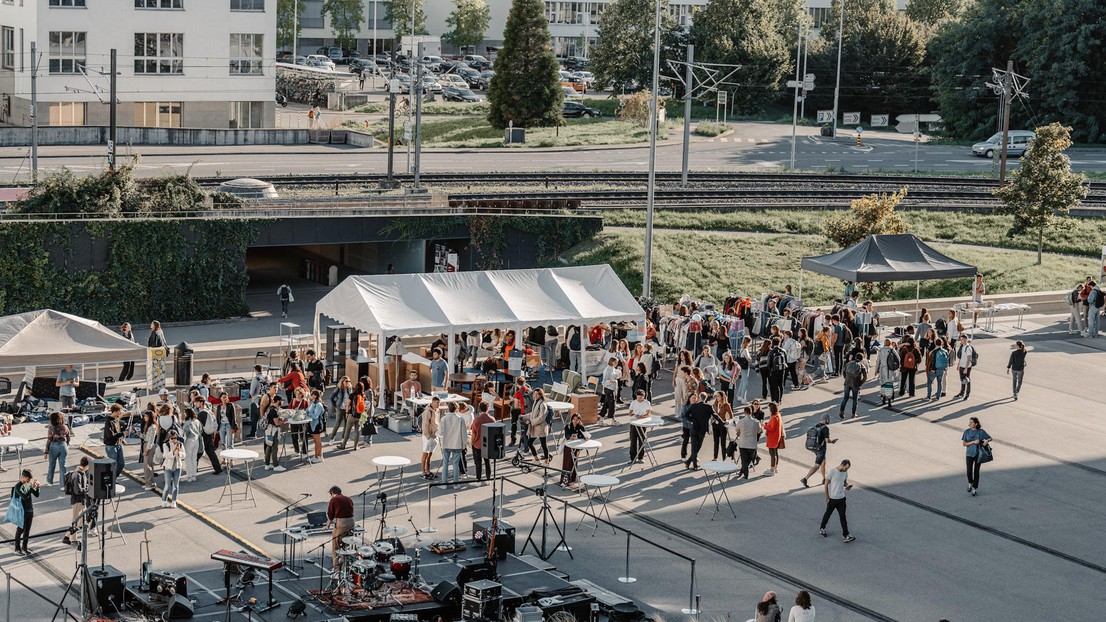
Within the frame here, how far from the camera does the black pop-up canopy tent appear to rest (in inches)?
Result: 1288

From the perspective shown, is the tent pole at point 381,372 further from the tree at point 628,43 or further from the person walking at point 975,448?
the tree at point 628,43

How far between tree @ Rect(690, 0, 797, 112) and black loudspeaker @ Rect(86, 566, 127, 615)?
255 ft

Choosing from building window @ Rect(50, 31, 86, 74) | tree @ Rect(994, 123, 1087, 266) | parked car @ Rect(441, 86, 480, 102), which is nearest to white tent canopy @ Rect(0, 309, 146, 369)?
tree @ Rect(994, 123, 1087, 266)

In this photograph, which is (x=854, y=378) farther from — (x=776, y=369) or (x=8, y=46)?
(x=8, y=46)

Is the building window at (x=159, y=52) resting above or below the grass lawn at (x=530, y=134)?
above

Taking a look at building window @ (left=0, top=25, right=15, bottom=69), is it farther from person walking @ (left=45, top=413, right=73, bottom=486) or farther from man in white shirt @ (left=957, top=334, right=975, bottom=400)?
man in white shirt @ (left=957, top=334, right=975, bottom=400)

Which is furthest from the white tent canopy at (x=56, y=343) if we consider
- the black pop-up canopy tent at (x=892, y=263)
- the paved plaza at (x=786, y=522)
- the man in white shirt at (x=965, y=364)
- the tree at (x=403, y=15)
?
the tree at (x=403, y=15)

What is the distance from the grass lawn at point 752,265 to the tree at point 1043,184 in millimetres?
1436

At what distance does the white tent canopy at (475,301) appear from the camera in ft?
89.6

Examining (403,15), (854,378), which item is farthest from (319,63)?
(854,378)

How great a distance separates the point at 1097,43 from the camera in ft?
261

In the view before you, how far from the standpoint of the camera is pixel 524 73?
7725 cm

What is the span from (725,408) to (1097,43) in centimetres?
6443

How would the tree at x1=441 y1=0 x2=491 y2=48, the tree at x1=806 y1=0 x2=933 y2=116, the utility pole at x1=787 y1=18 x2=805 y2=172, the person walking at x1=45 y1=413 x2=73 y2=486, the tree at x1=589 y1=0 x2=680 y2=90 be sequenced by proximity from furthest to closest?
the tree at x1=441 y1=0 x2=491 y2=48 → the tree at x1=589 y1=0 x2=680 y2=90 → the tree at x1=806 y1=0 x2=933 y2=116 → the utility pole at x1=787 y1=18 x2=805 y2=172 → the person walking at x1=45 y1=413 x2=73 y2=486
